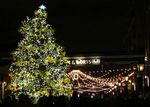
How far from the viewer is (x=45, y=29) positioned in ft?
132

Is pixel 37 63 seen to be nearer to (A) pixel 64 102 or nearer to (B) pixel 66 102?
(B) pixel 66 102

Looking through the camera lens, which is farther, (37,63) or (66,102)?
A: (37,63)

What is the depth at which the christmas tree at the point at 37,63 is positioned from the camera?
39.4m

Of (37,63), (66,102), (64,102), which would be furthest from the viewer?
(37,63)

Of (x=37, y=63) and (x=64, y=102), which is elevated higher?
(x=37, y=63)

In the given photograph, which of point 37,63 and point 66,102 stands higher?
point 37,63

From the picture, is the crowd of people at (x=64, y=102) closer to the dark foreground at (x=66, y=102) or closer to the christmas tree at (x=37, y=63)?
the dark foreground at (x=66, y=102)

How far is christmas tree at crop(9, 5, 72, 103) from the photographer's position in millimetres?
39438

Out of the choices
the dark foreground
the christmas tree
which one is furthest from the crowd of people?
the christmas tree

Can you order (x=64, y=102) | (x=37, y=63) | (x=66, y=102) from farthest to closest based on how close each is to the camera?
(x=37, y=63) → (x=66, y=102) → (x=64, y=102)

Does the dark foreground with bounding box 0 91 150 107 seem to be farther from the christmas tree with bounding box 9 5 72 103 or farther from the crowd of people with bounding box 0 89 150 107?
the christmas tree with bounding box 9 5 72 103

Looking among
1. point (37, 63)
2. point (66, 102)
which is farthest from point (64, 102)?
point (37, 63)

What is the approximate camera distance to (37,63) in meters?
39.8

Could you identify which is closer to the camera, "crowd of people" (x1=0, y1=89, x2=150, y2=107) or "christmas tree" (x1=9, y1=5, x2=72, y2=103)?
"crowd of people" (x1=0, y1=89, x2=150, y2=107)
